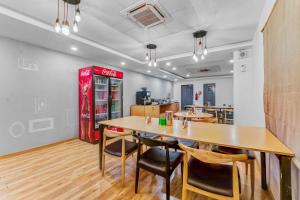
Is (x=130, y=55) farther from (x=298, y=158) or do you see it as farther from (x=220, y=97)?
(x=220, y=97)

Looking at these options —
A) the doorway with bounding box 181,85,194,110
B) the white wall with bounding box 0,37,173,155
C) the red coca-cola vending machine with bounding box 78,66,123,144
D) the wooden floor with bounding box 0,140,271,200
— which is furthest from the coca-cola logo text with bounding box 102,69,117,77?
the doorway with bounding box 181,85,194,110

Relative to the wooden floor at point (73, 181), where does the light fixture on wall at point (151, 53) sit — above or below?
above

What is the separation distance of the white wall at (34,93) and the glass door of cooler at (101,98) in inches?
25.8

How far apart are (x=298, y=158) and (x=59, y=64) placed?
4687mm

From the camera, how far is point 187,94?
9.99 meters

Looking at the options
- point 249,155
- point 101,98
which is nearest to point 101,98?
point 101,98

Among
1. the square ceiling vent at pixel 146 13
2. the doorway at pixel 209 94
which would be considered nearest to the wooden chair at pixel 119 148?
the square ceiling vent at pixel 146 13

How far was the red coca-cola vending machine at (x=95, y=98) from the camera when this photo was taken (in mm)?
3785

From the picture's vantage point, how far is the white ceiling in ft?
6.95

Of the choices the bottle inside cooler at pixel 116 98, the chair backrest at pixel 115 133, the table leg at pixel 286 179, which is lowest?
the table leg at pixel 286 179

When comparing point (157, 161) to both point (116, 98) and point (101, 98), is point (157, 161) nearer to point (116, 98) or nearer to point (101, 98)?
point (101, 98)

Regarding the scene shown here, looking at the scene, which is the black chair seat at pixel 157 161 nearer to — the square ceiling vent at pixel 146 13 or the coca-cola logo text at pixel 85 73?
the square ceiling vent at pixel 146 13

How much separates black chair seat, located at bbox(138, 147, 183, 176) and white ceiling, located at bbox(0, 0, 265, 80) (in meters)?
2.17

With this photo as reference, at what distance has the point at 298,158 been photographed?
1.04 m
